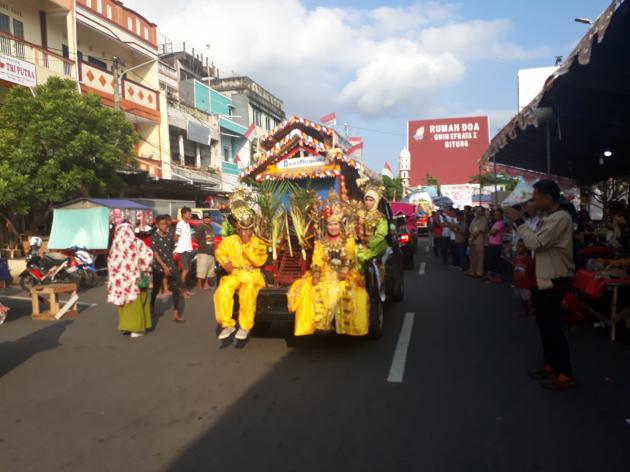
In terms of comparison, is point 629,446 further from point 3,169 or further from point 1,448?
point 3,169

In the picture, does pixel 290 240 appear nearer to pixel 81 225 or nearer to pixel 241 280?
pixel 241 280

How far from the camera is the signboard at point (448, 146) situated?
65.1m

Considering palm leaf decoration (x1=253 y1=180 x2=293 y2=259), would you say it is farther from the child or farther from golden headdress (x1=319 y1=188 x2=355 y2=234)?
the child

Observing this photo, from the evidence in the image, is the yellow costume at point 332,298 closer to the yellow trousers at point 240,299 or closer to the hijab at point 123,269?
the yellow trousers at point 240,299

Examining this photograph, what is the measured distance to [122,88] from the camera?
21641mm

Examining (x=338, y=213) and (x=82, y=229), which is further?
(x=82, y=229)

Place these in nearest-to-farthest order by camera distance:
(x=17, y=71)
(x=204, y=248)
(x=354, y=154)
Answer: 1. (x=204, y=248)
2. (x=354, y=154)
3. (x=17, y=71)

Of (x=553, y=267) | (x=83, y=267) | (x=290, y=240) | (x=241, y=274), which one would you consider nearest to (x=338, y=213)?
(x=290, y=240)

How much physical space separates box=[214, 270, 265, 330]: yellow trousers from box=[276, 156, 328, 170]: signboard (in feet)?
15.0

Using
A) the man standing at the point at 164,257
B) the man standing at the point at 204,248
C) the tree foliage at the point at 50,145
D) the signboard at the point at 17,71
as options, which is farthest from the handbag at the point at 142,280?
the signboard at the point at 17,71

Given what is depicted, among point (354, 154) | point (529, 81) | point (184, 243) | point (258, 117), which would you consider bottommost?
point (184, 243)

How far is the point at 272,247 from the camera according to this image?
6.21 m

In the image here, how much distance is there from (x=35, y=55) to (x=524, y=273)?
59.6ft

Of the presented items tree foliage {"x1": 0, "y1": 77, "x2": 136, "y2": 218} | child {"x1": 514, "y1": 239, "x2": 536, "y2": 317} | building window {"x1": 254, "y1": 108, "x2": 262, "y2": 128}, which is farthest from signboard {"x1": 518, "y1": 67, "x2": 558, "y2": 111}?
child {"x1": 514, "y1": 239, "x2": 536, "y2": 317}
